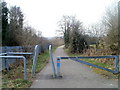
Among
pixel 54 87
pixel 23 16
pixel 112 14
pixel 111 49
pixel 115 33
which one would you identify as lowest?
pixel 54 87

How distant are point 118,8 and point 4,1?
23352 millimetres

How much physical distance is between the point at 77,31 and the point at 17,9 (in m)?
17.9

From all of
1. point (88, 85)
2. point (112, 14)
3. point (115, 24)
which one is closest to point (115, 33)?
point (115, 24)

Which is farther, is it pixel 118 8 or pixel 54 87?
pixel 118 8

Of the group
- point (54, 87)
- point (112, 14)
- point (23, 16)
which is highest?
point (23, 16)

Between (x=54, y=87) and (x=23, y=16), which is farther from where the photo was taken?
(x=23, y=16)

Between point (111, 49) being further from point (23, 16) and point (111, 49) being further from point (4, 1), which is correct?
Answer: point (23, 16)

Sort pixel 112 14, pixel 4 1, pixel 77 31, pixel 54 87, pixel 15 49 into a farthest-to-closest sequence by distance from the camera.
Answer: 1. pixel 4 1
2. pixel 77 31
3. pixel 15 49
4. pixel 112 14
5. pixel 54 87

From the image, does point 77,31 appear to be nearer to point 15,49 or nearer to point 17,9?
point 15,49

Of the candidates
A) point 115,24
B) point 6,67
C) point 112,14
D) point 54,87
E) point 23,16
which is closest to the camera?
point 54,87

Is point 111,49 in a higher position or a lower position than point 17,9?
lower

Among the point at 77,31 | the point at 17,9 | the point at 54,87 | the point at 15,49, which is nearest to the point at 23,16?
the point at 17,9

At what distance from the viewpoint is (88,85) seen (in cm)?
571

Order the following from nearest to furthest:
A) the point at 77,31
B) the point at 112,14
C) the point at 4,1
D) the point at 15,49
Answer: the point at 112,14, the point at 15,49, the point at 77,31, the point at 4,1
